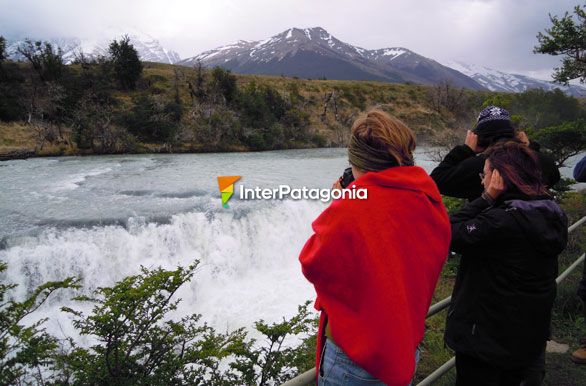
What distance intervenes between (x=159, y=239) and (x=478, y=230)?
9922 mm

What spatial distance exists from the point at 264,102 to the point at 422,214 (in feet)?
121

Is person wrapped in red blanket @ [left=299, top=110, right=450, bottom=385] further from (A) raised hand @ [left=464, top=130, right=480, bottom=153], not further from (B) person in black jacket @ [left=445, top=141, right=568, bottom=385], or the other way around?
(A) raised hand @ [left=464, top=130, right=480, bottom=153]

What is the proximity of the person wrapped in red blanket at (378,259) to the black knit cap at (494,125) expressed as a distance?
3.77 feet

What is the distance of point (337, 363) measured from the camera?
1611mm

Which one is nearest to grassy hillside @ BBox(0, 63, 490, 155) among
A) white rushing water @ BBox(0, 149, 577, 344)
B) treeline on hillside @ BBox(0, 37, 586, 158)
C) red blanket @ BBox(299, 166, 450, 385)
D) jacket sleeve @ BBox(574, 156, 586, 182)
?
treeline on hillside @ BBox(0, 37, 586, 158)

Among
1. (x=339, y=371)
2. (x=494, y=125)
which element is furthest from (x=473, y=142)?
(x=339, y=371)

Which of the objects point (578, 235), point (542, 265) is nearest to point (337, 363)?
point (542, 265)

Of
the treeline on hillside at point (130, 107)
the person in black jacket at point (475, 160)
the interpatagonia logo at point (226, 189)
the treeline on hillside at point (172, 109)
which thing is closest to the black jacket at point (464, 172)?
the person in black jacket at point (475, 160)

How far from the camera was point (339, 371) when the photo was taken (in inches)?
63.5

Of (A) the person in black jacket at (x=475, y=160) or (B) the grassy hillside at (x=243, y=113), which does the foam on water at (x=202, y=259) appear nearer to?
(A) the person in black jacket at (x=475, y=160)

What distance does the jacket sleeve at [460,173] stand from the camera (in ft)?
8.00

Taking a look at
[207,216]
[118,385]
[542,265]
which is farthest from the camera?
[207,216]

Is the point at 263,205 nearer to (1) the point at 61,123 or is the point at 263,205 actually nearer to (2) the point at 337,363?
(2) the point at 337,363

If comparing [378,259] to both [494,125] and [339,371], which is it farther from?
[494,125]
